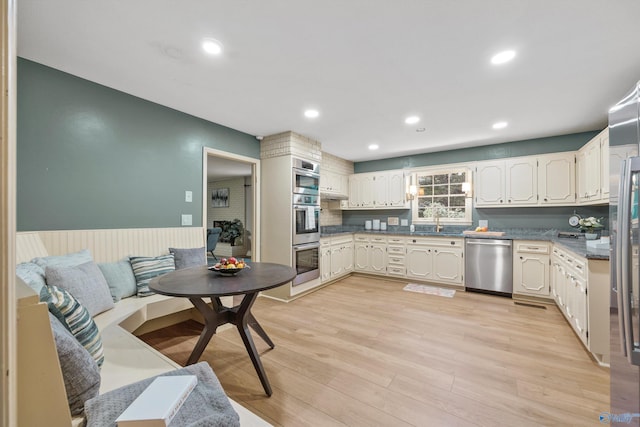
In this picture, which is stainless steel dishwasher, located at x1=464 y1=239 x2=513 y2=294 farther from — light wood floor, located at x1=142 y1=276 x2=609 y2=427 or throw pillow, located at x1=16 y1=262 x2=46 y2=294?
throw pillow, located at x1=16 y1=262 x2=46 y2=294

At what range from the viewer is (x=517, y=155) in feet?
13.9

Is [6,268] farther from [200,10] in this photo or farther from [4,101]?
[200,10]

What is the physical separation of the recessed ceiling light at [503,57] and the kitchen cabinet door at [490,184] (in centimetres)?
266

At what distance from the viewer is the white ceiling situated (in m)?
1.56

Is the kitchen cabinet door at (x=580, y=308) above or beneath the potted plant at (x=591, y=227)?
beneath

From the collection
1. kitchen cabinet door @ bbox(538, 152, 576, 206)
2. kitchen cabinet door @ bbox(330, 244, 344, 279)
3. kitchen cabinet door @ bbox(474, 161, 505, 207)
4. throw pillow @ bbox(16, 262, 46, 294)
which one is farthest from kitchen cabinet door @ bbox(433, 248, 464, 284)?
throw pillow @ bbox(16, 262, 46, 294)

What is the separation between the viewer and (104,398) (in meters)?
0.88

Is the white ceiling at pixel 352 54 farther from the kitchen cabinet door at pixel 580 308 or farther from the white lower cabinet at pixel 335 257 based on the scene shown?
the white lower cabinet at pixel 335 257

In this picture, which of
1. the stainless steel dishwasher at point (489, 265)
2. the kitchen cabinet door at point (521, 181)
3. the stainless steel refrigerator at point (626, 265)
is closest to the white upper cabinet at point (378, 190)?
the stainless steel dishwasher at point (489, 265)

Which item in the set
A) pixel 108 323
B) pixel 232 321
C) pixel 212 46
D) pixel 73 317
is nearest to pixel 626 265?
pixel 232 321

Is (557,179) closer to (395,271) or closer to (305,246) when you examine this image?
(395,271)

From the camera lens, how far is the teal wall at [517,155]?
3.83 metres

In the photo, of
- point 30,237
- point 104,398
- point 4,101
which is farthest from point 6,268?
point 30,237

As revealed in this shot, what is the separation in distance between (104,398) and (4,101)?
0.94 m
